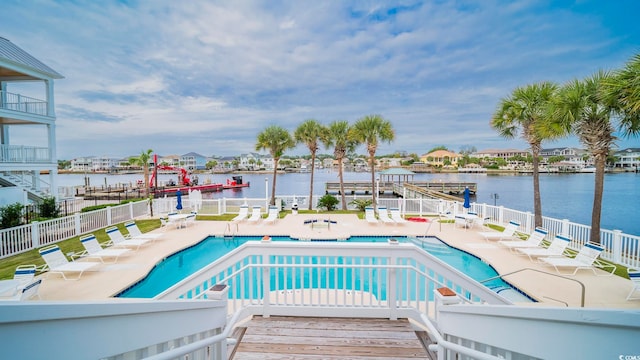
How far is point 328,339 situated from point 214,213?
1351cm

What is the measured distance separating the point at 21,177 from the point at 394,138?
2099cm

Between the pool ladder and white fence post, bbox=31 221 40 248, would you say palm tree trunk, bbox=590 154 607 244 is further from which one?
white fence post, bbox=31 221 40 248

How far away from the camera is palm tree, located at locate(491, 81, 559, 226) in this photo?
10617 millimetres

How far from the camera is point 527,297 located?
5969 millimetres

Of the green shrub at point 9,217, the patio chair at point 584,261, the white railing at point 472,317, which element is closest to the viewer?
the white railing at point 472,317

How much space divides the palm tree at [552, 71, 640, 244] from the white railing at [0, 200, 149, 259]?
1732 cm

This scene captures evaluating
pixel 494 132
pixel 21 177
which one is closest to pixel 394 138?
pixel 494 132

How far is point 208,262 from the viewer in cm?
898

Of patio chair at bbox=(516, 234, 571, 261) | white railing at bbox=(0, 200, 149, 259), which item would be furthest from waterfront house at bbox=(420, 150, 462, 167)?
white railing at bbox=(0, 200, 149, 259)

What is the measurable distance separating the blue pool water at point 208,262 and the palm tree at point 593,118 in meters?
3.93

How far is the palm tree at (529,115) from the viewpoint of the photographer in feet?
34.8

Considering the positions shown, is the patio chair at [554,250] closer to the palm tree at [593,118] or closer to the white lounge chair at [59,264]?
the palm tree at [593,118]

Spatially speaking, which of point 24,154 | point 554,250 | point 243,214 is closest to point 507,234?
point 554,250

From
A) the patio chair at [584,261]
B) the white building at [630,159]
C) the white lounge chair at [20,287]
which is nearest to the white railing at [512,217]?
the patio chair at [584,261]
